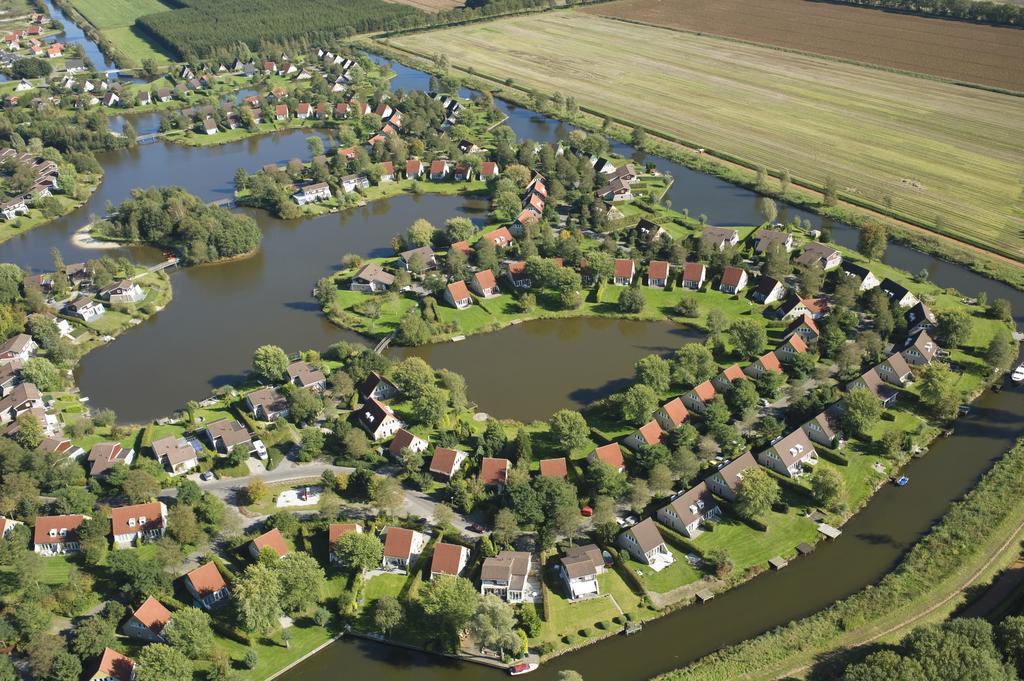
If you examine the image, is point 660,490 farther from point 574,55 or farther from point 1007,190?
point 574,55

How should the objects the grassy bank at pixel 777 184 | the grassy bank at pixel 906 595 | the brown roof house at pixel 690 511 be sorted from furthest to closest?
1. the grassy bank at pixel 777 184
2. the brown roof house at pixel 690 511
3. the grassy bank at pixel 906 595

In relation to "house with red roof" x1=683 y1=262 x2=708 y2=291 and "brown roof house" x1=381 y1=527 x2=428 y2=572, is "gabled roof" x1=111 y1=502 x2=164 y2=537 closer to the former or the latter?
"brown roof house" x1=381 y1=527 x2=428 y2=572

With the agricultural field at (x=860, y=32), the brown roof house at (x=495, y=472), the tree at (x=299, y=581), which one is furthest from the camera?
the agricultural field at (x=860, y=32)

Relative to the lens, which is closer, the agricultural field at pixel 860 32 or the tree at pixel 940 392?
the tree at pixel 940 392

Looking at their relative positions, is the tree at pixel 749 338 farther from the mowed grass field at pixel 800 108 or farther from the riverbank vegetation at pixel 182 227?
the riverbank vegetation at pixel 182 227

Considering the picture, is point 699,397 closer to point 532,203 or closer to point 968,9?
point 532,203

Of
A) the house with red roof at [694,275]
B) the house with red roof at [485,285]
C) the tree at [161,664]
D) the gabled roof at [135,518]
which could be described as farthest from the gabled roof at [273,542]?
the house with red roof at [694,275]

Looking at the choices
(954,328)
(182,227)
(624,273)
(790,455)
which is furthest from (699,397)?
(182,227)
